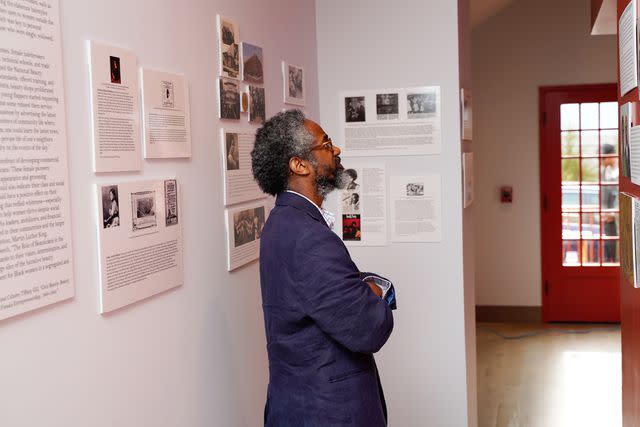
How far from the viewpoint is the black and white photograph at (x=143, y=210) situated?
206 cm

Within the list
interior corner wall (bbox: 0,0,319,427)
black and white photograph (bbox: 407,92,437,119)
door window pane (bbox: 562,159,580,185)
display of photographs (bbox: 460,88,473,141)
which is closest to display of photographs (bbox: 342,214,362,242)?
black and white photograph (bbox: 407,92,437,119)

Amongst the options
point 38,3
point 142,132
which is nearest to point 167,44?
point 142,132

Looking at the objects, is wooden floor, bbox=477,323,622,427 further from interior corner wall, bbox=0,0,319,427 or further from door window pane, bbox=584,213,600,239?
interior corner wall, bbox=0,0,319,427

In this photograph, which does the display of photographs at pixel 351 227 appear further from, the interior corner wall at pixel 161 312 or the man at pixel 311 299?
the man at pixel 311 299

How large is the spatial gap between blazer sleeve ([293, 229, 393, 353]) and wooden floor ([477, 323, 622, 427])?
305 centimetres

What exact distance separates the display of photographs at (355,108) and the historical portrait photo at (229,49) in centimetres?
118

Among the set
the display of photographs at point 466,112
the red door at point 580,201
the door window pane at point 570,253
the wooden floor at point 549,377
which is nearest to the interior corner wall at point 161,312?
the display of photographs at point 466,112

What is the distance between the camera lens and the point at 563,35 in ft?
24.9

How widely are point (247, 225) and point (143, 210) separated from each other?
869 millimetres

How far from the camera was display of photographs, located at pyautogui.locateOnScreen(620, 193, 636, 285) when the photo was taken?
8.24 feet

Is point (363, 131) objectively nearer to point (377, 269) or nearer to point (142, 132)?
point (377, 269)

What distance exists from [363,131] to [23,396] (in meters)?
2.63

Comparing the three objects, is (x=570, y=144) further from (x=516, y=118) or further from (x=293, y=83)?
(x=293, y=83)

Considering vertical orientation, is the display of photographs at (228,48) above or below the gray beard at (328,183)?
above
